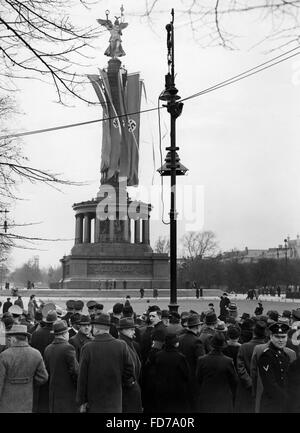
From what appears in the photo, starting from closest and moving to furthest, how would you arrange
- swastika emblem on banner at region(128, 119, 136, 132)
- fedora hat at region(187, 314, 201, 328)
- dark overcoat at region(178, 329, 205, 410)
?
dark overcoat at region(178, 329, 205, 410) → fedora hat at region(187, 314, 201, 328) → swastika emblem on banner at region(128, 119, 136, 132)

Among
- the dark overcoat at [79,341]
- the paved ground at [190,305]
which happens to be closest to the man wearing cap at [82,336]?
the dark overcoat at [79,341]

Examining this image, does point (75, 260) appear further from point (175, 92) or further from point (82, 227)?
point (175, 92)

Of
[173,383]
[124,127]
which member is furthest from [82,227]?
[173,383]

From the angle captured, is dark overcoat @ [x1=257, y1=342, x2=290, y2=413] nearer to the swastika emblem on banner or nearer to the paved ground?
the paved ground

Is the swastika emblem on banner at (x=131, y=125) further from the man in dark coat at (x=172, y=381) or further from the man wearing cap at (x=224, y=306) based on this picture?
the man in dark coat at (x=172, y=381)

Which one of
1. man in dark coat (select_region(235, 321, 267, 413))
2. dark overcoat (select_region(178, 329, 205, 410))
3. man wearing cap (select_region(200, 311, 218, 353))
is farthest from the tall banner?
man in dark coat (select_region(235, 321, 267, 413))

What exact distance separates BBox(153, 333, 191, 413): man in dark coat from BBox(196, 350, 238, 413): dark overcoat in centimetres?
23

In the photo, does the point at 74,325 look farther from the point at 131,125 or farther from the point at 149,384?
Answer: the point at 131,125

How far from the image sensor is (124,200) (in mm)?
63156

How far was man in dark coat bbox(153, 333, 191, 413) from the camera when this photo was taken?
6527mm

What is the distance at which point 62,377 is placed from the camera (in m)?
6.95

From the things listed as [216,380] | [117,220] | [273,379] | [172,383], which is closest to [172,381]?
[172,383]

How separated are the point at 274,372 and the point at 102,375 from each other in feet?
6.42

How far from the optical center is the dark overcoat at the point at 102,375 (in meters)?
6.04
